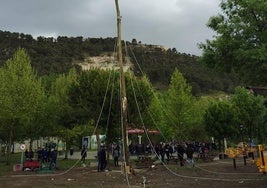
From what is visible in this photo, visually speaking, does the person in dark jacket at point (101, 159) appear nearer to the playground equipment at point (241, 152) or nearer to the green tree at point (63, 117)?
the playground equipment at point (241, 152)

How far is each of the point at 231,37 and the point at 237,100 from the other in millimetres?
37425

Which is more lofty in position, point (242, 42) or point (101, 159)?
point (242, 42)

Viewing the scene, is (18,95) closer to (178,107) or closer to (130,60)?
(178,107)

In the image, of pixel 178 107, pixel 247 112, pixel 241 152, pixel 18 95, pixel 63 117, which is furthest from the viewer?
pixel 247 112

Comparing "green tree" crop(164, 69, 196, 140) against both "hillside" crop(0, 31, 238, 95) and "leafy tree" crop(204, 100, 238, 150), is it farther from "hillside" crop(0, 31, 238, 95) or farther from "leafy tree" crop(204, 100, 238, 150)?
"hillside" crop(0, 31, 238, 95)

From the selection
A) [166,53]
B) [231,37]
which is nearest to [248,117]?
[231,37]

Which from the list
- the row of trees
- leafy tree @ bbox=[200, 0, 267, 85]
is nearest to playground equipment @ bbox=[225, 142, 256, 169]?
the row of trees

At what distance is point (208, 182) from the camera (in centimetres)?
2017

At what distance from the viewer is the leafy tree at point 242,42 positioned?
1574cm

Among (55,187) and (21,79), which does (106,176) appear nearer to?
(55,187)

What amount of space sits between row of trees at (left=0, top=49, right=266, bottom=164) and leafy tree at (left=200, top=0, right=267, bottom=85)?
10.7 meters

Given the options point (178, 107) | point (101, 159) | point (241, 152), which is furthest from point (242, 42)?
point (178, 107)

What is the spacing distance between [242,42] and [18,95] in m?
24.1

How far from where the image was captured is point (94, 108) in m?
35.4
